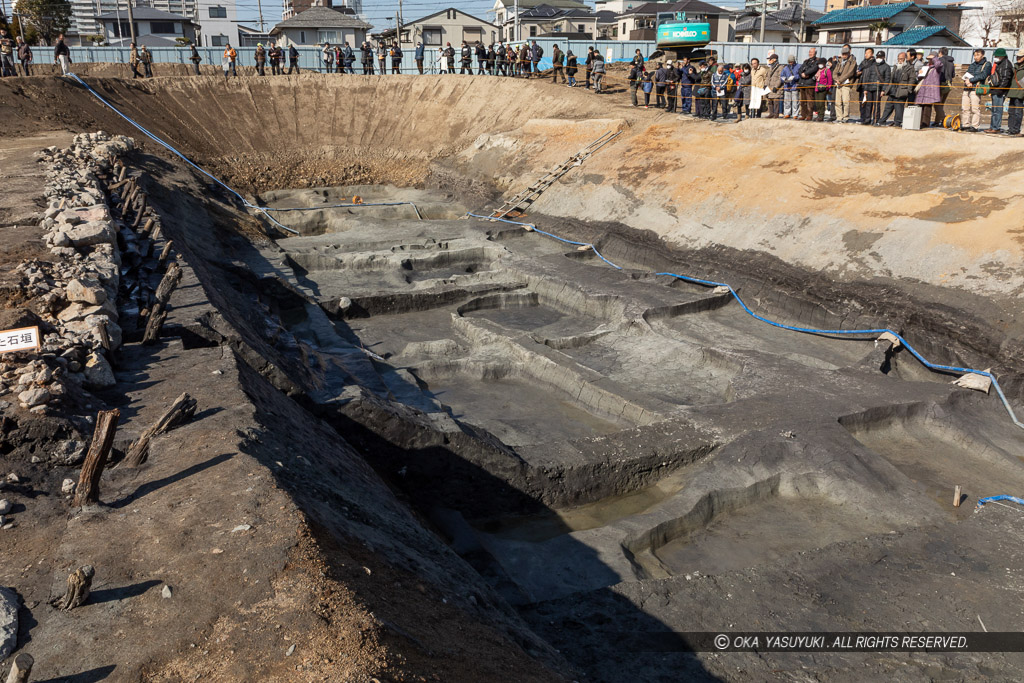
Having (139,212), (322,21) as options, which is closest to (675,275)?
(139,212)

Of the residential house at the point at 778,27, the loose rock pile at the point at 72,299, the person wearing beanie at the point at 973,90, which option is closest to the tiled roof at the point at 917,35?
the residential house at the point at 778,27

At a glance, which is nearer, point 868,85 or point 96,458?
point 96,458

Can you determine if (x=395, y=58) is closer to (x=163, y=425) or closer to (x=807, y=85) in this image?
(x=807, y=85)

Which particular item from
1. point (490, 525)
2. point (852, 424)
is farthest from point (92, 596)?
point (852, 424)

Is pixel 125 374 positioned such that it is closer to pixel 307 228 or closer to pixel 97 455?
pixel 97 455

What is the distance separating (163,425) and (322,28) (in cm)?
4692

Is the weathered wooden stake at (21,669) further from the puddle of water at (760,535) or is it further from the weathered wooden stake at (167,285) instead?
the weathered wooden stake at (167,285)

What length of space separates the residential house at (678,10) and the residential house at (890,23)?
15.9ft

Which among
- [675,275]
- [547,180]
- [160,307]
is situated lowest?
[675,275]

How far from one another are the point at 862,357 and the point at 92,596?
35.6 feet

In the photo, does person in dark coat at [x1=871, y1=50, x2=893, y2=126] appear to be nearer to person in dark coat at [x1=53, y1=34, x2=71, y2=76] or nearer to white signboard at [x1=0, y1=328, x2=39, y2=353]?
white signboard at [x1=0, y1=328, x2=39, y2=353]

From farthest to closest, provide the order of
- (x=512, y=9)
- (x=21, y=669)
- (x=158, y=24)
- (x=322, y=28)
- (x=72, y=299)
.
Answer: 1. (x=512, y=9)
2. (x=158, y=24)
3. (x=322, y=28)
4. (x=72, y=299)
5. (x=21, y=669)

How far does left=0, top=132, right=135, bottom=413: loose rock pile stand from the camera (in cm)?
612

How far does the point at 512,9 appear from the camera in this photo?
59031mm
